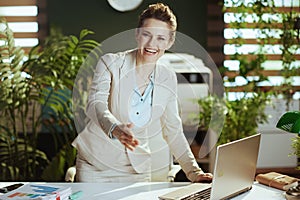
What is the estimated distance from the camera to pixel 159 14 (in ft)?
10.5

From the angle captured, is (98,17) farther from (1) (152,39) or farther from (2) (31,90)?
(1) (152,39)

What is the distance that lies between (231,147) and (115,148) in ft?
3.39

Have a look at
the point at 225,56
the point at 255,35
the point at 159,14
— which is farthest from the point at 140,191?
the point at 225,56

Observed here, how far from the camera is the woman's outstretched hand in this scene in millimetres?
3199

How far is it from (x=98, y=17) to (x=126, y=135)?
4.86 feet

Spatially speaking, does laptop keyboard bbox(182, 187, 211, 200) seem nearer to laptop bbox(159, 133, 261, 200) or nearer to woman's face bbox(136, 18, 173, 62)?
laptop bbox(159, 133, 261, 200)

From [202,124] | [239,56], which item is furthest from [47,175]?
[239,56]

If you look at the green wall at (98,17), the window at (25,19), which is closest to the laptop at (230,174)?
the green wall at (98,17)

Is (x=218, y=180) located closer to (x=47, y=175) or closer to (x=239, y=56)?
(x=47, y=175)

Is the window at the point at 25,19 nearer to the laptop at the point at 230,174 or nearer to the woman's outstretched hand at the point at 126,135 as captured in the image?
the woman's outstretched hand at the point at 126,135

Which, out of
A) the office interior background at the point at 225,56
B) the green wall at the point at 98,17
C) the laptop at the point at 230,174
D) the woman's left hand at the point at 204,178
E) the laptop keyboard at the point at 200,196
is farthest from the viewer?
the green wall at the point at 98,17

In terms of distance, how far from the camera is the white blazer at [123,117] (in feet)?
10.4

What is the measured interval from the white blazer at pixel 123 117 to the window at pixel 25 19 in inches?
63.7

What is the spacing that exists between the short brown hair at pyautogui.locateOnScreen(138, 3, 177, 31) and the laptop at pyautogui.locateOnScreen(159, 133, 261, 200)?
96cm
